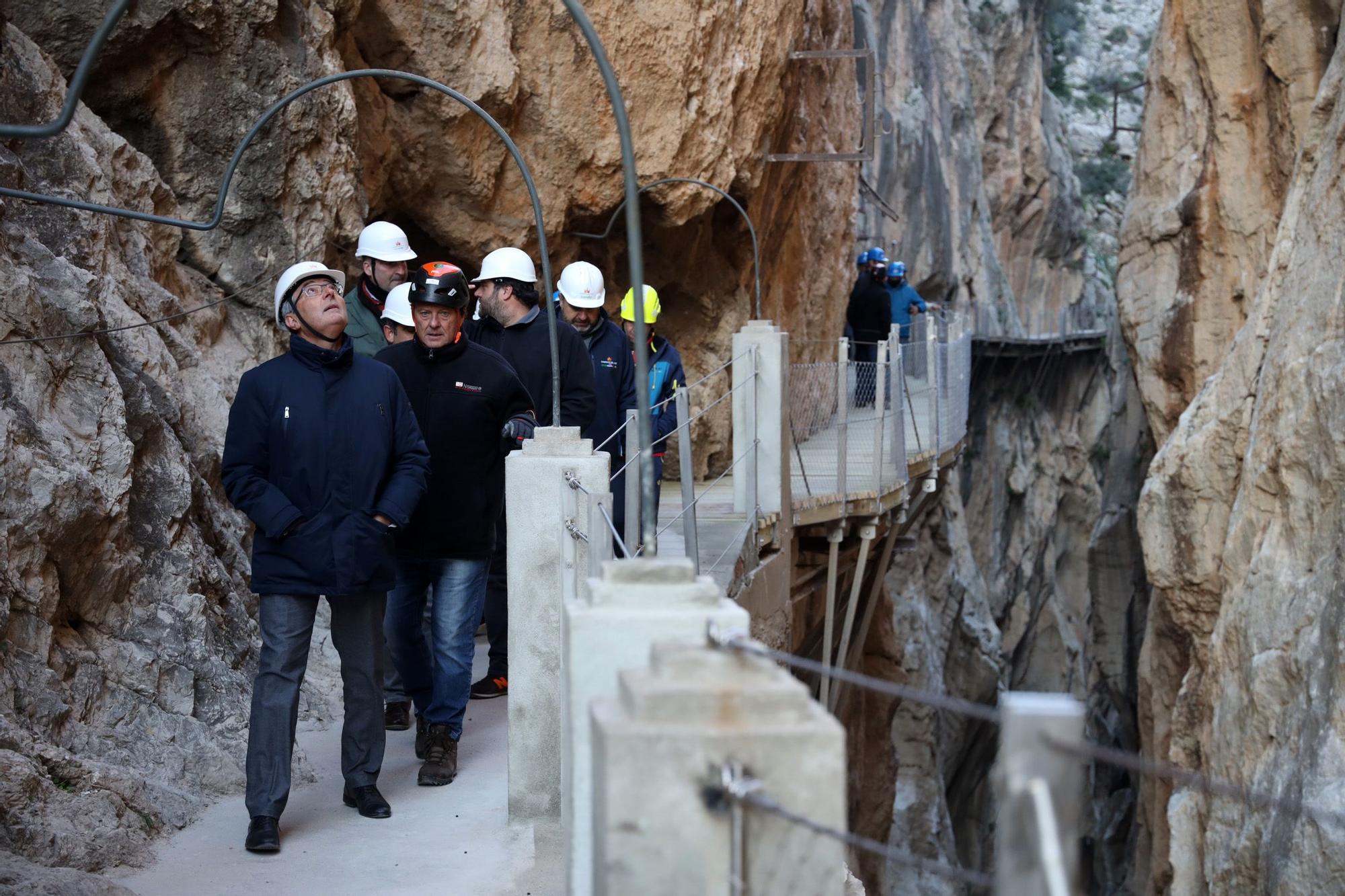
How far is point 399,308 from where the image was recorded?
6660mm

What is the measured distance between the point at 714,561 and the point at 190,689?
8.86 ft

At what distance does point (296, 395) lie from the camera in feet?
16.3

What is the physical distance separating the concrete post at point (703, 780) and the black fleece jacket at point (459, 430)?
350 centimetres

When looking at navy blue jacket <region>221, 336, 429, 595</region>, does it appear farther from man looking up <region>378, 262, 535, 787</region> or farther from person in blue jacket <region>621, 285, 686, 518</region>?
person in blue jacket <region>621, 285, 686, 518</region>

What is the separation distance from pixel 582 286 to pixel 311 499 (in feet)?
9.40

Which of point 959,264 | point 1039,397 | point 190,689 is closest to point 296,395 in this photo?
point 190,689

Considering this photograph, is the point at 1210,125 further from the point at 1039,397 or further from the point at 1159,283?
the point at 1039,397

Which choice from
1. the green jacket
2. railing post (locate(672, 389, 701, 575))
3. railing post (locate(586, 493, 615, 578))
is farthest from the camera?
the green jacket

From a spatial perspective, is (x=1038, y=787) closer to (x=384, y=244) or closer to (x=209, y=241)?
(x=384, y=244)

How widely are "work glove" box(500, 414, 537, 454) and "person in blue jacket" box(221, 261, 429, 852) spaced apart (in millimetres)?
727

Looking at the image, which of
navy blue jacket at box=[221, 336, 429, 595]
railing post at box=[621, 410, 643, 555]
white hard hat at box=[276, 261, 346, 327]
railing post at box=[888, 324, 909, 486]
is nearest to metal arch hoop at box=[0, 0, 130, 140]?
white hard hat at box=[276, 261, 346, 327]

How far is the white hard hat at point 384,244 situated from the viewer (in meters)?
7.36

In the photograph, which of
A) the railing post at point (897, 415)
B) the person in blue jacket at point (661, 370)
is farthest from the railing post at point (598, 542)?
the railing post at point (897, 415)

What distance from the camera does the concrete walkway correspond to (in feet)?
15.0
